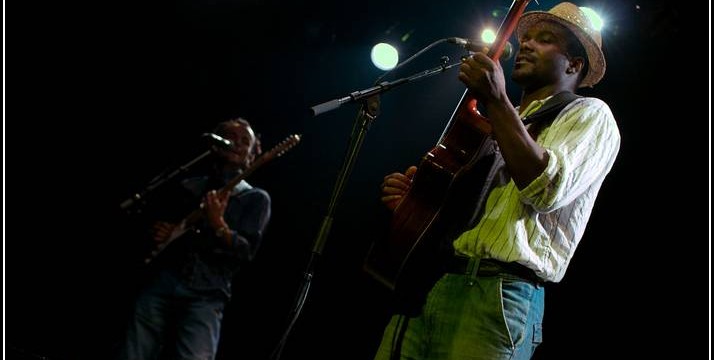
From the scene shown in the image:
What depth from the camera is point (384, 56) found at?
591 cm

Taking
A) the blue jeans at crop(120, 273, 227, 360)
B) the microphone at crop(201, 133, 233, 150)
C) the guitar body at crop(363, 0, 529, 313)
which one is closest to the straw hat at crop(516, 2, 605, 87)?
the guitar body at crop(363, 0, 529, 313)

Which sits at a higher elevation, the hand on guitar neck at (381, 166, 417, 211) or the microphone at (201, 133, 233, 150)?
the microphone at (201, 133, 233, 150)

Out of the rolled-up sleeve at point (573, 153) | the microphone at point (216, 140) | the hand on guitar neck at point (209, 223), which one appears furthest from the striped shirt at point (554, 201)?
the hand on guitar neck at point (209, 223)

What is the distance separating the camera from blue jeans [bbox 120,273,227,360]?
378 centimetres

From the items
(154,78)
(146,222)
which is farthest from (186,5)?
(146,222)

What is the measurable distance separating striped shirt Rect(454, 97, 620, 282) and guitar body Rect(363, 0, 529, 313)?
0.07 meters

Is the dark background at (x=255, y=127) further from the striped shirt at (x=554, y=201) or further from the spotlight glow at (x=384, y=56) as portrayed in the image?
the striped shirt at (x=554, y=201)

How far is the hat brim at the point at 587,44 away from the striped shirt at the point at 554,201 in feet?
1.51

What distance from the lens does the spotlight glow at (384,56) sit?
5.79 meters

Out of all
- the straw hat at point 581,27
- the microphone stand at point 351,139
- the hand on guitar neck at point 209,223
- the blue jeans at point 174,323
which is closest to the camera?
the microphone stand at point 351,139

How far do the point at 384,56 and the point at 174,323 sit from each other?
11.0 ft

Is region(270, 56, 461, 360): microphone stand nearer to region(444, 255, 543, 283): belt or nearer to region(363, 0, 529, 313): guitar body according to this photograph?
region(363, 0, 529, 313): guitar body

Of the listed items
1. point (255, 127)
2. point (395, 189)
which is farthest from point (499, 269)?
point (255, 127)

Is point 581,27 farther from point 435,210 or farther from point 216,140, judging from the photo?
point 216,140
